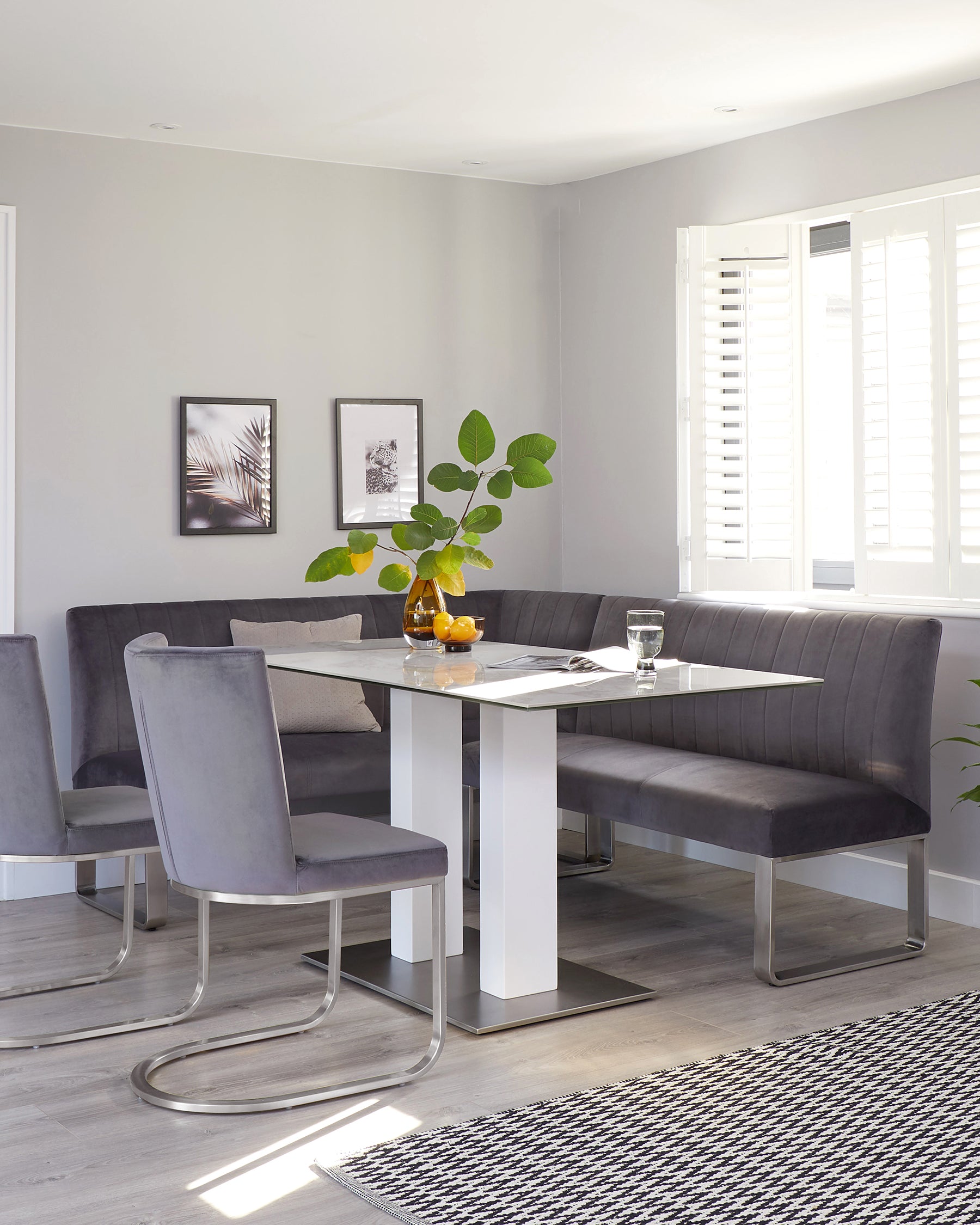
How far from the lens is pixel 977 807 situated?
14.0 feet

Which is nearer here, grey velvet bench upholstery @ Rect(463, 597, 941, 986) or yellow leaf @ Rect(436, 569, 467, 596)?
grey velvet bench upholstery @ Rect(463, 597, 941, 986)

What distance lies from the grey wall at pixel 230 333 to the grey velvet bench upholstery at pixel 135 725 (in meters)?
0.21

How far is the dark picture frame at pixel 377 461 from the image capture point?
5414mm

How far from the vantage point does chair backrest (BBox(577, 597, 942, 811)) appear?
3967 millimetres

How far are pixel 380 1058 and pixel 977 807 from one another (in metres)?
2.12

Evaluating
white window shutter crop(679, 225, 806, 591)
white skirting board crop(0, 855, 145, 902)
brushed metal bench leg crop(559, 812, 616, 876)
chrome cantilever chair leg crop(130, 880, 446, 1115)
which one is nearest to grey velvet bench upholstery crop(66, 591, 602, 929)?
white skirting board crop(0, 855, 145, 902)

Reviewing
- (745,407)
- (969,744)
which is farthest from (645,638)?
(745,407)

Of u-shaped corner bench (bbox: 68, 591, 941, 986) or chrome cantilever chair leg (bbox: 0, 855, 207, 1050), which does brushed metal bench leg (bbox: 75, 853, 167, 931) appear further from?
chrome cantilever chair leg (bbox: 0, 855, 207, 1050)

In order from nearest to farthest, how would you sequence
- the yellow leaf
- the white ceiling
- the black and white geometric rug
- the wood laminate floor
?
the black and white geometric rug, the wood laminate floor, the white ceiling, the yellow leaf

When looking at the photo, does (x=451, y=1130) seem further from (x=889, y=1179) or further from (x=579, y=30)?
(x=579, y=30)

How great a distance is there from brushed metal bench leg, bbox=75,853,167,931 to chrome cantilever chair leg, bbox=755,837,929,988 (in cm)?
165

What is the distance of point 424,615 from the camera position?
13.0 feet

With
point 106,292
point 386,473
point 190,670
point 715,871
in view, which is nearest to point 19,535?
point 106,292

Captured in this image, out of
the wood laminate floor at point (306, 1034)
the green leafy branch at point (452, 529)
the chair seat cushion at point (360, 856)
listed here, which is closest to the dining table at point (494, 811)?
the wood laminate floor at point (306, 1034)
